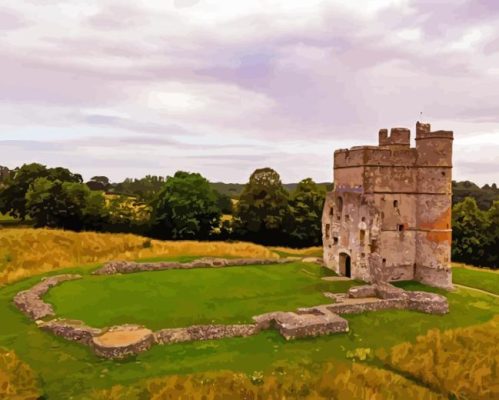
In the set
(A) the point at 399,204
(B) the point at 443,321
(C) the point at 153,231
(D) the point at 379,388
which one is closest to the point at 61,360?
(D) the point at 379,388

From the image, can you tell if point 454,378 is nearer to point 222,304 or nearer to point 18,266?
point 222,304

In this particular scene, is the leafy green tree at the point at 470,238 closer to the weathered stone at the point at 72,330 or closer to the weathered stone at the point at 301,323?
the weathered stone at the point at 301,323

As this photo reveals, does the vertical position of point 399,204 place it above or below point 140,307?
above

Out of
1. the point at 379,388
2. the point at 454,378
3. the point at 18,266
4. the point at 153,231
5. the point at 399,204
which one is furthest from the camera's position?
the point at 153,231

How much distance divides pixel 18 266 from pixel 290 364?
65.7ft

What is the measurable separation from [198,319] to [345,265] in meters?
11.8

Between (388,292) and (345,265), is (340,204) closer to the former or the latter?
(345,265)

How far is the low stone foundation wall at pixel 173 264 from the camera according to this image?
2522 centimetres

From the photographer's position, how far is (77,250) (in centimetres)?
3200

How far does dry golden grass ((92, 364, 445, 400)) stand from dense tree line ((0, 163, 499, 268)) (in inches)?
1195

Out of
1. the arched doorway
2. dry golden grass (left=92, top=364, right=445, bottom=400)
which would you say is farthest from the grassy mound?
dry golden grass (left=92, top=364, right=445, bottom=400)

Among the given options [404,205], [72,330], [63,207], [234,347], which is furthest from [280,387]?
[63,207]

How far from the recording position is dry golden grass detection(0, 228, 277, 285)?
92.3ft

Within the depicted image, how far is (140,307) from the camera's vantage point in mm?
18766
